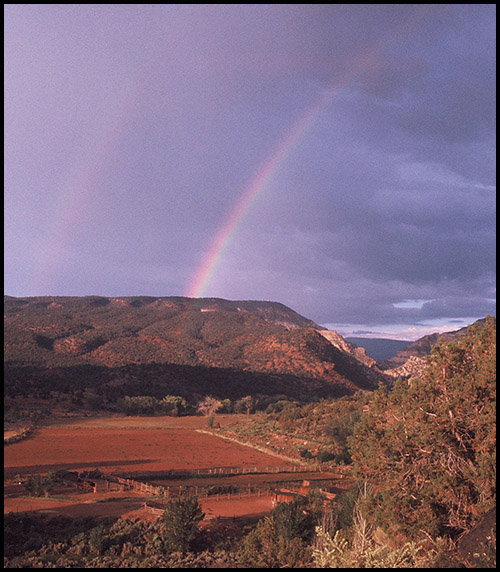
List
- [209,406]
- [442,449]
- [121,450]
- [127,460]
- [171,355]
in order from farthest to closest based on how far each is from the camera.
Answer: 1. [171,355]
2. [209,406]
3. [121,450]
4. [127,460]
5. [442,449]

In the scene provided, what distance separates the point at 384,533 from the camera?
10.9 metres

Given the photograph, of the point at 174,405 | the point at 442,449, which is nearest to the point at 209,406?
the point at 174,405

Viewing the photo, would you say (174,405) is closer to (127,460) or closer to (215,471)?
(127,460)

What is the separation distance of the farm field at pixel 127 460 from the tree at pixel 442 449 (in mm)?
11002

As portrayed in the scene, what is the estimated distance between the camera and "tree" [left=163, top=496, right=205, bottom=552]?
1531 centimetres

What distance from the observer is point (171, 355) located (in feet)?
297

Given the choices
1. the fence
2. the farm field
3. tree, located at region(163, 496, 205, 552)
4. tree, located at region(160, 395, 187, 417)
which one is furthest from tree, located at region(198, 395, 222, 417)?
tree, located at region(163, 496, 205, 552)

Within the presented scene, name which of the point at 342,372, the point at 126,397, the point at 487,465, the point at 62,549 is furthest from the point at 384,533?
the point at 342,372

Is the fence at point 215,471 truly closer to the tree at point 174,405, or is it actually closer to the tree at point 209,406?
the tree at point 174,405

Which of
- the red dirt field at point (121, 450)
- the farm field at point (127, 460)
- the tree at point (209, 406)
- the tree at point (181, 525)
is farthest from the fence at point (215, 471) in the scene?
the tree at point (209, 406)

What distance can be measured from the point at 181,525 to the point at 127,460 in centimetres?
1882

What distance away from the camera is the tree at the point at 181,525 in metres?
15.3

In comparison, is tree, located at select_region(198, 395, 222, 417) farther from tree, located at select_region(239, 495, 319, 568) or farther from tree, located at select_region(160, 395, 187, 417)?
tree, located at select_region(239, 495, 319, 568)

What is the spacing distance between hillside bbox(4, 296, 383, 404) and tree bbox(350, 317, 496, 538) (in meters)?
55.2
